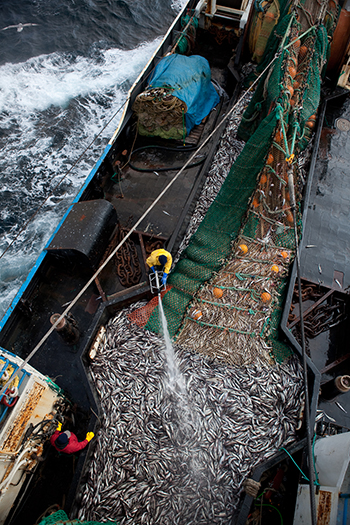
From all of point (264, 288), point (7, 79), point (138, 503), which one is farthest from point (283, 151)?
point (7, 79)

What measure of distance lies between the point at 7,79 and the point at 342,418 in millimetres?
25366

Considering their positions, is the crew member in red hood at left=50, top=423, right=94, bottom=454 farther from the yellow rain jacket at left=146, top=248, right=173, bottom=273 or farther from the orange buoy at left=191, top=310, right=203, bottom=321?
the yellow rain jacket at left=146, top=248, right=173, bottom=273

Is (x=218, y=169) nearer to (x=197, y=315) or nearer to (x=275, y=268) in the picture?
(x=275, y=268)

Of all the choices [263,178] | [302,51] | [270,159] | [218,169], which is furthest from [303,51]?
[263,178]

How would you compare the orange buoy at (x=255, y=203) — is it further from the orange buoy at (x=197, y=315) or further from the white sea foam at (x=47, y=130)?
the white sea foam at (x=47, y=130)

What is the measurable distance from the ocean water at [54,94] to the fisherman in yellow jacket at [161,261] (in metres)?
3.62

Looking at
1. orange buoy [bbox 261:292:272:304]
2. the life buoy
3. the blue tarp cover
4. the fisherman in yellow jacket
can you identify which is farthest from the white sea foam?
orange buoy [bbox 261:292:272:304]

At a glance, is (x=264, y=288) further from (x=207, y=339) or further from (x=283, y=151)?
(x=283, y=151)

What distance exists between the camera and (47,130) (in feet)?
57.4

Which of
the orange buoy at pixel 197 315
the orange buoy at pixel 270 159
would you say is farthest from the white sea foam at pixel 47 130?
the orange buoy at pixel 270 159

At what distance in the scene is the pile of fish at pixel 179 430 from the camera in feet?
19.4

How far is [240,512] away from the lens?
554 cm

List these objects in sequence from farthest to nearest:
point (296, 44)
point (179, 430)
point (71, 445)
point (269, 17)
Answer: point (269, 17) < point (296, 44) < point (179, 430) < point (71, 445)

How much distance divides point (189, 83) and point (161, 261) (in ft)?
24.3
